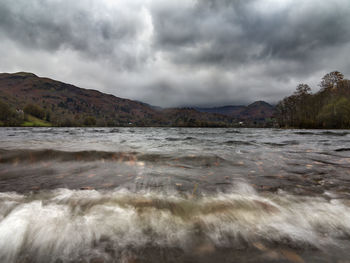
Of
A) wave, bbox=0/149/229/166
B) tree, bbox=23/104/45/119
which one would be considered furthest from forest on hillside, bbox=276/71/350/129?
tree, bbox=23/104/45/119

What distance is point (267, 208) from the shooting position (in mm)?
2549

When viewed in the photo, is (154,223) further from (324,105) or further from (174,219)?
(324,105)

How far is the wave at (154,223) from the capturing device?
1.74 metres

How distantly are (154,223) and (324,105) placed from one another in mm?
73659

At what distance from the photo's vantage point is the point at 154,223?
2.16 meters

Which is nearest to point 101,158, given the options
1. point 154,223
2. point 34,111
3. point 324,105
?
point 154,223

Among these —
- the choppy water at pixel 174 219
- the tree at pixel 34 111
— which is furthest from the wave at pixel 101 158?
the tree at pixel 34 111

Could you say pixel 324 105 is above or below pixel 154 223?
above

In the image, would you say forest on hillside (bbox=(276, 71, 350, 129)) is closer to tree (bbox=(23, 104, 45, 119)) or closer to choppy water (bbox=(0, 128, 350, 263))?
choppy water (bbox=(0, 128, 350, 263))

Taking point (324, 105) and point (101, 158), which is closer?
point (101, 158)

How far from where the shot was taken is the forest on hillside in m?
48.0

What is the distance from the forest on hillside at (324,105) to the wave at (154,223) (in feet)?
204

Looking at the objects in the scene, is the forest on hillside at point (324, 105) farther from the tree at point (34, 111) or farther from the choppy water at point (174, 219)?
the tree at point (34, 111)

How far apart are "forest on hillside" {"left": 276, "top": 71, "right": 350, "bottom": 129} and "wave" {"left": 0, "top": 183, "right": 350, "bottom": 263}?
204 feet
